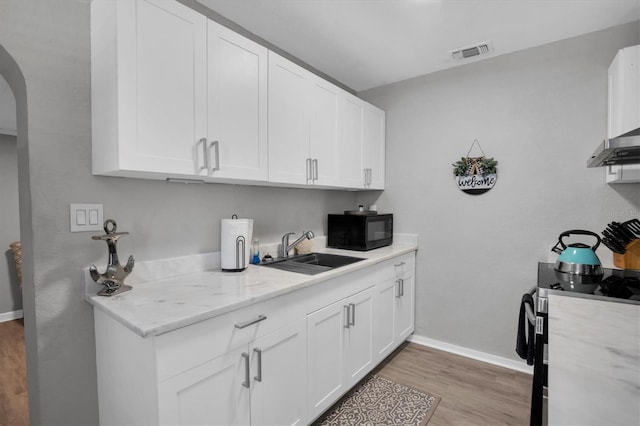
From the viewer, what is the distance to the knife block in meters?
1.82

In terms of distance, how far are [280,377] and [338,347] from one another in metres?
0.51

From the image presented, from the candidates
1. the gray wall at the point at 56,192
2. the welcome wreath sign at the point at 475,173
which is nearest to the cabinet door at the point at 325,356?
the gray wall at the point at 56,192

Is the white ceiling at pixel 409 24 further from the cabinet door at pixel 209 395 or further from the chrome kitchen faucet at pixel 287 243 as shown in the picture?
the cabinet door at pixel 209 395

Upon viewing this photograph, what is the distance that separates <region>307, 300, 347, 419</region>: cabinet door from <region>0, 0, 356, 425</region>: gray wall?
1015 mm

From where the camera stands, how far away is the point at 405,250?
2684 mm

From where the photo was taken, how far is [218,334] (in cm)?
122

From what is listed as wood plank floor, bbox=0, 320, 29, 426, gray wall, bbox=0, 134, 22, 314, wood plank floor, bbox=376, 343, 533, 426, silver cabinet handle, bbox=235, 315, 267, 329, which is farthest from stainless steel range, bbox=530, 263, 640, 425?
gray wall, bbox=0, 134, 22, 314

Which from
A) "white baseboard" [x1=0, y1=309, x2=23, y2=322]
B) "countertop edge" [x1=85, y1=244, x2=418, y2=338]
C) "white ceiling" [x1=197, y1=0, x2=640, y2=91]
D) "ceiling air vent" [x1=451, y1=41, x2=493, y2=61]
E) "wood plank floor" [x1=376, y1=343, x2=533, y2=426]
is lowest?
"white baseboard" [x1=0, y1=309, x2=23, y2=322]

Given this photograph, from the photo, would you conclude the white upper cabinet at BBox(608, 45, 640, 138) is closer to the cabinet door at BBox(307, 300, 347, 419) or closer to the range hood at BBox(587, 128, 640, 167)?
A: the range hood at BBox(587, 128, 640, 167)

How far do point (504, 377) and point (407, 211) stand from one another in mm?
1503

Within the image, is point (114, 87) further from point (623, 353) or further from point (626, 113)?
point (626, 113)

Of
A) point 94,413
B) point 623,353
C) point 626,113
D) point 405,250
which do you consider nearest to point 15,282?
point 94,413

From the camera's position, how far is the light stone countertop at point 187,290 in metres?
1.11

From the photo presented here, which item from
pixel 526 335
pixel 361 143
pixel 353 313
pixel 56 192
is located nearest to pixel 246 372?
pixel 353 313
